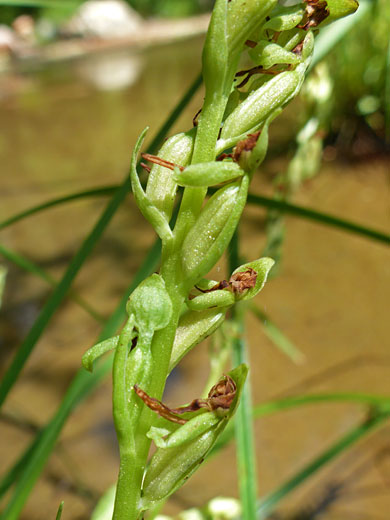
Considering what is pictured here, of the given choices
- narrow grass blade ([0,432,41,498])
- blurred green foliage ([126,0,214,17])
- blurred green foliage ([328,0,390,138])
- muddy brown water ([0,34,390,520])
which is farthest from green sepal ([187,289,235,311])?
blurred green foliage ([126,0,214,17])

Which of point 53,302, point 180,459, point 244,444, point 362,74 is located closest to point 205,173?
point 180,459

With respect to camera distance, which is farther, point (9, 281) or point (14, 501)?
point (9, 281)

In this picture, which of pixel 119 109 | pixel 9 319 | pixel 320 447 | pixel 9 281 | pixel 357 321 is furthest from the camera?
pixel 119 109

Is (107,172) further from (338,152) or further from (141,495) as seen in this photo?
(141,495)

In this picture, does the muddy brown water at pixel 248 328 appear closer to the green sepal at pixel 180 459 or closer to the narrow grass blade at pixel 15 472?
the narrow grass blade at pixel 15 472

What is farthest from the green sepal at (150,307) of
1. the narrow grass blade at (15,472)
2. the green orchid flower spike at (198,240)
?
the narrow grass blade at (15,472)

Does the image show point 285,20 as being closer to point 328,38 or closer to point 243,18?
point 243,18

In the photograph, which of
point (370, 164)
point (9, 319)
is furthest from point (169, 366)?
point (370, 164)
